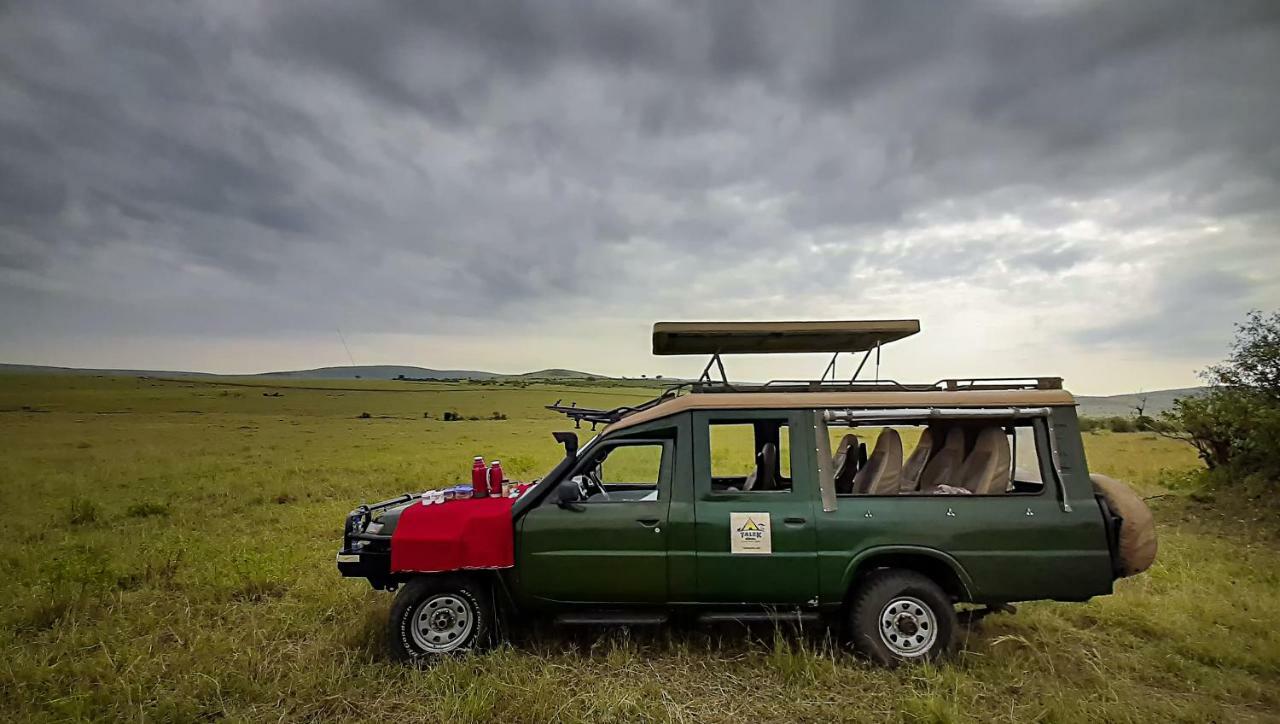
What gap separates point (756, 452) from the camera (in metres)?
6.10

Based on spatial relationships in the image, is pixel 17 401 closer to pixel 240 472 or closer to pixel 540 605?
pixel 240 472

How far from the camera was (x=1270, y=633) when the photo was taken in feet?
18.5

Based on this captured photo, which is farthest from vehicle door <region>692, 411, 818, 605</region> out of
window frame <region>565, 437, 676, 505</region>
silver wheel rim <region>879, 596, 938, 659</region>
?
silver wheel rim <region>879, 596, 938, 659</region>

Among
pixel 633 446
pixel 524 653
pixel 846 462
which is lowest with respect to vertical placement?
pixel 524 653

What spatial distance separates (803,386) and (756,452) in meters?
0.97

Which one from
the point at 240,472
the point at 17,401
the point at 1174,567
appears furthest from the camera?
the point at 17,401

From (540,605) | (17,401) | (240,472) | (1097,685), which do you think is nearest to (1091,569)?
(1097,685)

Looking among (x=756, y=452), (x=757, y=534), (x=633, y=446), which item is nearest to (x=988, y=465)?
(x=756, y=452)

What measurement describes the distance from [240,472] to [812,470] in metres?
17.7

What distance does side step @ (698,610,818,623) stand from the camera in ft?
16.5

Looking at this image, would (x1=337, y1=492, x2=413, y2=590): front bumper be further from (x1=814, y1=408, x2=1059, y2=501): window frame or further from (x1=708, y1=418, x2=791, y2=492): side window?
(x1=814, y1=408, x2=1059, y2=501): window frame

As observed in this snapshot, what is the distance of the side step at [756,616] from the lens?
5.03m

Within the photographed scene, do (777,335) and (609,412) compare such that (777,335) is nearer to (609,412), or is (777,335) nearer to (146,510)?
(609,412)

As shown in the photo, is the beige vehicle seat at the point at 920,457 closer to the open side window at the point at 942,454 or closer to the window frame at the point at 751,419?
the open side window at the point at 942,454
